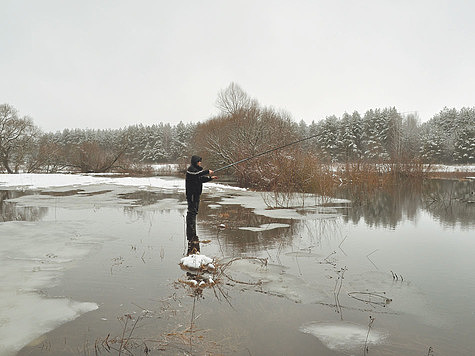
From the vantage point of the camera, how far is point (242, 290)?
466 cm

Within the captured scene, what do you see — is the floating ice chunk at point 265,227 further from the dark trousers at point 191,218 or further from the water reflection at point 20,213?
the water reflection at point 20,213

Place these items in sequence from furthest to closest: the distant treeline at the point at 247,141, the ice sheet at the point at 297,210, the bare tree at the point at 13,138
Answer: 1. the bare tree at the point at 13,138
2. the distant treeline at the point at 247,141
3. the ice sheet at the point at 297,210

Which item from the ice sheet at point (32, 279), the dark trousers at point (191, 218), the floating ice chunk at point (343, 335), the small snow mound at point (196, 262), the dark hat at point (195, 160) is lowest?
the floating ice chunk at point (343, 335)

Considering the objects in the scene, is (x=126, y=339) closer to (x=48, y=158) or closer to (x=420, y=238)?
(x=420, y=238)

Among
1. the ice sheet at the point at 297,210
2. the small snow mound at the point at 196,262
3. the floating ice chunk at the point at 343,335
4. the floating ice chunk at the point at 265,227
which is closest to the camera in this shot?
the floating ice chunk at the point at 343,335

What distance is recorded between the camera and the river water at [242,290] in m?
3.36

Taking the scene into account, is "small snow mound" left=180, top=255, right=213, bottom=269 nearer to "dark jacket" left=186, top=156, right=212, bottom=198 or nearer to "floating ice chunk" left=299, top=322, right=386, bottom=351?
"dark jacket" left=186, top=156, right=212, bottom=198

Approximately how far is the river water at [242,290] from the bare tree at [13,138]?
33.6 m

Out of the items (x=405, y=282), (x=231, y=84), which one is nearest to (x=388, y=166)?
(x=231, y=84)

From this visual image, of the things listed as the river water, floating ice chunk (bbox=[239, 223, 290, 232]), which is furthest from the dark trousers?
floating ice chunk (bbox=[239, 223, 290, 232])

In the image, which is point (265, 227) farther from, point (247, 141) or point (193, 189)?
point (247, 141)

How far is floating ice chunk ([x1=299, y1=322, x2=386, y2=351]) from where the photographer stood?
331cm

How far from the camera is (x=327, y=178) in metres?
18.3

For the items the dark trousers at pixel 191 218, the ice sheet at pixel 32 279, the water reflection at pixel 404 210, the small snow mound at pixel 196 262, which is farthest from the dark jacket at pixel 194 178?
the water reflection at pixel 404 210
